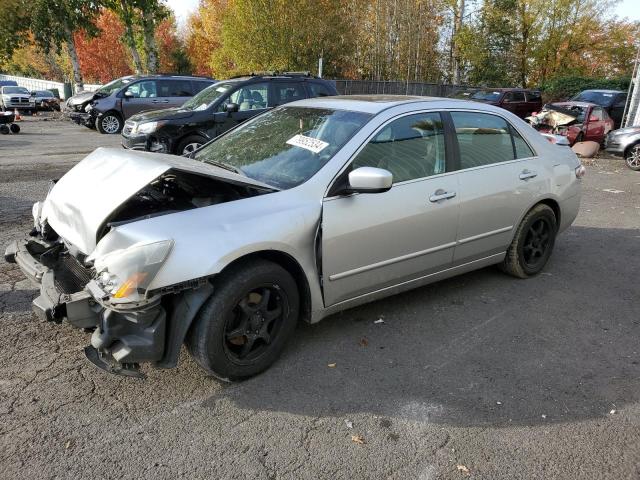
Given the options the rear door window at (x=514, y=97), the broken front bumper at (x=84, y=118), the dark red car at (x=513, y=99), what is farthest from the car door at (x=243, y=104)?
the rear door window at (x=514, y=97)

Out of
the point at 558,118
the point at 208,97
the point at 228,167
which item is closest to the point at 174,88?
the point at 208,97

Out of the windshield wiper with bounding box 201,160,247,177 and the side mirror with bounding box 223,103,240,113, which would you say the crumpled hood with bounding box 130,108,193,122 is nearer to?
the side mirror with bounding box 223,103,240,113

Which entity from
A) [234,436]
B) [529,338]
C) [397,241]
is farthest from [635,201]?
[234,436]

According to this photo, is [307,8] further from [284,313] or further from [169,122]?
[284,313]

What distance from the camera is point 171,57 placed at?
47.5 m

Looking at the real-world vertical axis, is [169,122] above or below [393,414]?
above

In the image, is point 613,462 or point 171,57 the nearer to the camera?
point 613,462

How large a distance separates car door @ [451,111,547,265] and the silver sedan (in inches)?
0.6

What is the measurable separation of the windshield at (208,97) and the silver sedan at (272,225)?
6062mm

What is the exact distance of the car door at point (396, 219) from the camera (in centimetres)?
335

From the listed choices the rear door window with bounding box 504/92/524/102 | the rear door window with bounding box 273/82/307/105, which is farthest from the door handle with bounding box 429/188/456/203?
the rear door window with bounding box 504/92/524/102

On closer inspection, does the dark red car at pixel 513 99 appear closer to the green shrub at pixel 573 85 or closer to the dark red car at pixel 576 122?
the dark red car at pixel 576 122

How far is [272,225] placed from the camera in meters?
3.04

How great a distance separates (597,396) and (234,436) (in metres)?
2.21
